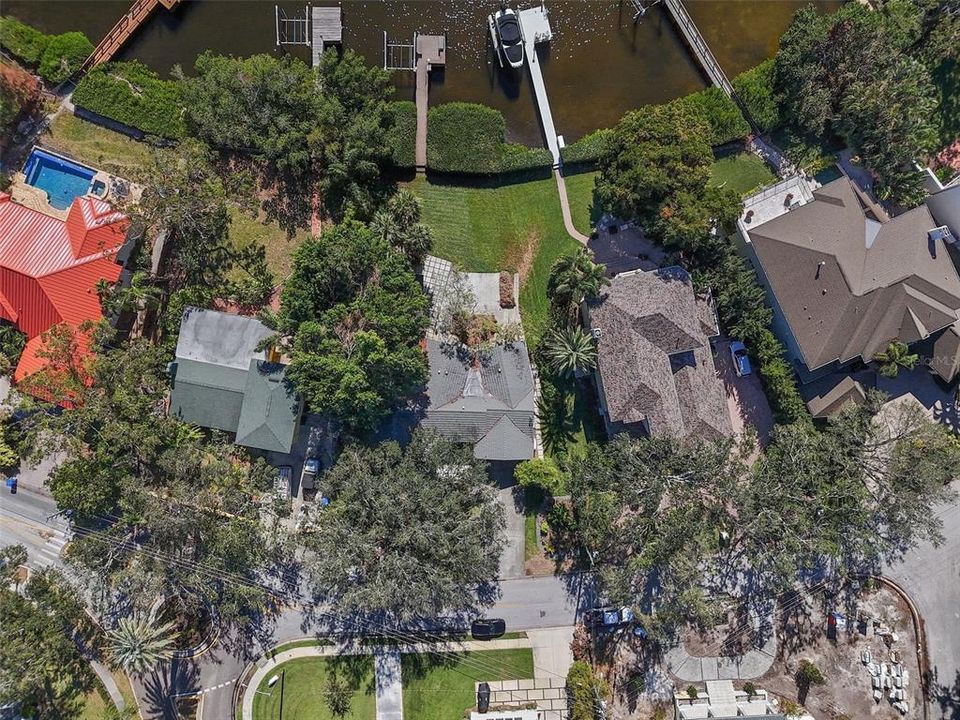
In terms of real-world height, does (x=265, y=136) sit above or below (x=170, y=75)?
below

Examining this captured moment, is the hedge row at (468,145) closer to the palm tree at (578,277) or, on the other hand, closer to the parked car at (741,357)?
the palm tree at (578,277)

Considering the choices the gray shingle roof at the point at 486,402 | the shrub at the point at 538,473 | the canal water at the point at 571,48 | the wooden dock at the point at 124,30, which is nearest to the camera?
the shrub at the point at 538,473

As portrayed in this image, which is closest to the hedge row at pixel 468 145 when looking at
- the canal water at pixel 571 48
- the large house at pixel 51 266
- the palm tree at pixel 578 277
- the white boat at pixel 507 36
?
the canal water at pixel 571 48

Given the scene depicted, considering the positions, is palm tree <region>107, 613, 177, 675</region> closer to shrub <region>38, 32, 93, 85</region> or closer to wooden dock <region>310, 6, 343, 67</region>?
shrub <region>38, 32, 93, 85</region>

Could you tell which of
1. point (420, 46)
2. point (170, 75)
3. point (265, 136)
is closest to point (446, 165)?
point (420, 46)

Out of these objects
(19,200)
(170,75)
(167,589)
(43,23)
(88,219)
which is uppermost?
(43,23)

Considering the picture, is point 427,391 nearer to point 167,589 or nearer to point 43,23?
point 167,589

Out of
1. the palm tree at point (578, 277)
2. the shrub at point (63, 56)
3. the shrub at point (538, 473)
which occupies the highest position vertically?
the shrub at point (63, 56)
